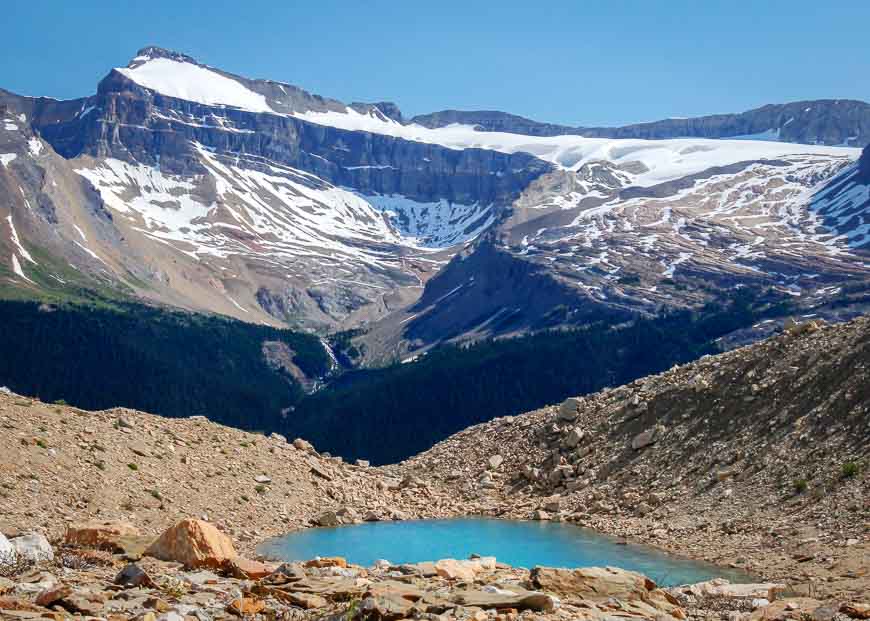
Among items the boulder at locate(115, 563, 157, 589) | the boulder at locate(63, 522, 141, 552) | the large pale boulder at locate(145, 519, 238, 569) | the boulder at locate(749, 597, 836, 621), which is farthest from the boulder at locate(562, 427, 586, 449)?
the boulder at locate(115, 563, 157, 589)

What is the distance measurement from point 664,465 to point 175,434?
21.2 metres

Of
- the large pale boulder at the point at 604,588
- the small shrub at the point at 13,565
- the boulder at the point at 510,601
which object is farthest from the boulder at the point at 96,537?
the large pale boulder at the point at 604,588

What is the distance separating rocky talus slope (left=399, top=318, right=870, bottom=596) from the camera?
3269cm

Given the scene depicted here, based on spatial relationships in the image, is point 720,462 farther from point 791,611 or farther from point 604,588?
point 604,588

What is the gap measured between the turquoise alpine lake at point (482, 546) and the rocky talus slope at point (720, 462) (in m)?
1.24

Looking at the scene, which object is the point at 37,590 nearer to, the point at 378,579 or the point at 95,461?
the point at 378,579

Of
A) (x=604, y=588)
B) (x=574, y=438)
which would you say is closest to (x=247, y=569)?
(x=604, y=588)

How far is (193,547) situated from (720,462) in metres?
26.8

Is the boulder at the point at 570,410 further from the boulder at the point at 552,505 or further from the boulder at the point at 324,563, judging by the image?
the boulder at the point at 324,563

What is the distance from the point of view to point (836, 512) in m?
33.3

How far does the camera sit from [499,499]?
160 ft

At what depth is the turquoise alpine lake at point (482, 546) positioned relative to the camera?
1332 inches

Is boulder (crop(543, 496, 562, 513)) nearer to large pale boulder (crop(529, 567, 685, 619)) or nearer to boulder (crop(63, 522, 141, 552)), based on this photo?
large pale boulder (crop(529, 567, 685, 619))

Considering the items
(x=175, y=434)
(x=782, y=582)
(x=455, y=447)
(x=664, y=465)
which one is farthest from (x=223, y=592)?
(x=455, y=447)
